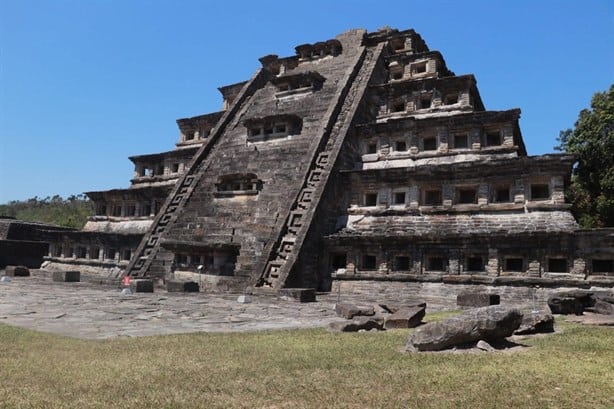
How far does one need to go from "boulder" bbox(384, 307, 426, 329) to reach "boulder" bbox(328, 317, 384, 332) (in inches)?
11.7

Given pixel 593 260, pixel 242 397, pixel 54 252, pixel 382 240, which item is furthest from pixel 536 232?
pixel 54 252

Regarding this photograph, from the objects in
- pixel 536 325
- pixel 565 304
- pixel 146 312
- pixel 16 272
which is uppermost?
pixel 565 304

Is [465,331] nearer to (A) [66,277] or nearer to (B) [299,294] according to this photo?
(B) [299,294]

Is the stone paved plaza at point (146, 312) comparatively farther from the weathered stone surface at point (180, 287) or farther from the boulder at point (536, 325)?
the boulder at point (536, 325)

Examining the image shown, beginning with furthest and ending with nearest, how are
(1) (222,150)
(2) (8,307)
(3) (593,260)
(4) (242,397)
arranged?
(1) (222,150) < (3) (593,260) < (2) (8,307) < (4) (242,397)

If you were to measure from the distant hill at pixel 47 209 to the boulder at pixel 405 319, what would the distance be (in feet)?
203

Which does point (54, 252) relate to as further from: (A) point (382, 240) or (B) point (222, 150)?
(A) point (382, 240)

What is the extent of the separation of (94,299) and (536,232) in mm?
14715

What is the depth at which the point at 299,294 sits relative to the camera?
16.2 meters

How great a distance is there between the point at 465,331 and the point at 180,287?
42.0 ft

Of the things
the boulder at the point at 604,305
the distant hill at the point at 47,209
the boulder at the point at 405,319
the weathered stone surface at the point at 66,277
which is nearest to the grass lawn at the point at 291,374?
the boulder at the point at 405,319

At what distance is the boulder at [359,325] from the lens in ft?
33.1

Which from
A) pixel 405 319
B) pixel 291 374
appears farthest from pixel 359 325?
pixel 291 374

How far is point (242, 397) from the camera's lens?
17.9 ft
